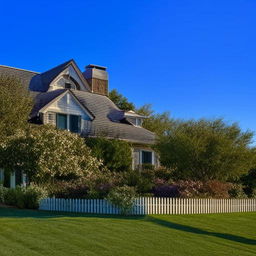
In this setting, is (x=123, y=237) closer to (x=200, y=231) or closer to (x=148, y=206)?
(x=200, y=231)

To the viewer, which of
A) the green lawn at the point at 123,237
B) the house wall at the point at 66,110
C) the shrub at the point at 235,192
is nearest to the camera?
the green lawn at the point at 123,237

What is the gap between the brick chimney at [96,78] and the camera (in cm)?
4338

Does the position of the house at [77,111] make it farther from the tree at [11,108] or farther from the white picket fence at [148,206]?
the white picket fence at [148,206]

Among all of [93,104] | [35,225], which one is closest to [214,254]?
[35,225]

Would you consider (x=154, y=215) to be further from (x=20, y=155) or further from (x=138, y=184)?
(x=20, y=155)

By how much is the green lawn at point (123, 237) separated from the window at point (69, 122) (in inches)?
649

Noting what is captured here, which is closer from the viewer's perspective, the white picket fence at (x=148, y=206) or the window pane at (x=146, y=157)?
the white picket fence at (x=148, y=206)

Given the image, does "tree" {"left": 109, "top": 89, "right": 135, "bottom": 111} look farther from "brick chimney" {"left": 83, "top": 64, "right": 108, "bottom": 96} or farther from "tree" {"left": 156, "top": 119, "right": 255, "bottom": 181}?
"tree" {"left": 156, "top": 119, "right": 255, "bottom": 181}

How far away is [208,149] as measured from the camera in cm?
2181

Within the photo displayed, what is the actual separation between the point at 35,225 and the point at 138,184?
8.94 metres

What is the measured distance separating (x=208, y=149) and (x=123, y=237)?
12.0 m

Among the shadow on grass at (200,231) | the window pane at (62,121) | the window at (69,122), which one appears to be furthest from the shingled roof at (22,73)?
the shadow on grass at (200,231)

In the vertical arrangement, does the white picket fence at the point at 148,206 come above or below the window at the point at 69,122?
below

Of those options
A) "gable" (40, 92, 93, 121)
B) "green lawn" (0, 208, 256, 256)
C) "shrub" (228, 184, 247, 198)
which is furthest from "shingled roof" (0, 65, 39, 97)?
"green lawn" (0, 208, 256, 256)
